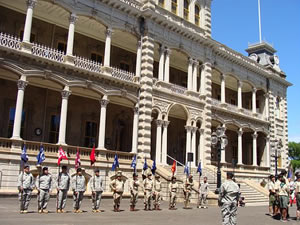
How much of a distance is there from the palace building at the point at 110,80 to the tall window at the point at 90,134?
0.08 metres

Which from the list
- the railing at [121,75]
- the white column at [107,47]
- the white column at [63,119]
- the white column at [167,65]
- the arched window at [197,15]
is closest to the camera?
the white column at [63,119]

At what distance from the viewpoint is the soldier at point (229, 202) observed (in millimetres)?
9609

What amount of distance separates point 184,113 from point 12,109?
13696 mm

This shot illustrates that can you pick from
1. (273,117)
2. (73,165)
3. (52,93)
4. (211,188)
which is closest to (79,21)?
(52,93)

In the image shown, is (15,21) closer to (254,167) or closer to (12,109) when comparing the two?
(12,109)

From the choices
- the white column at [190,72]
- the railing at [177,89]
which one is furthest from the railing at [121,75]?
the white column at [190,72]

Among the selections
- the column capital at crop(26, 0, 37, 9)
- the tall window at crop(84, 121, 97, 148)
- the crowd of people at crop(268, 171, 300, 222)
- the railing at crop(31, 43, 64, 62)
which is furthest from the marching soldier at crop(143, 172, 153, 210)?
the column capital at crop(26, 0, 37, 9)

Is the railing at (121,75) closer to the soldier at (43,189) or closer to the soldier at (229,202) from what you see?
the soldier at (43,189)

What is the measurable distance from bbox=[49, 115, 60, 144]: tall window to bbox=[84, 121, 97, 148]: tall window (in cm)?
241

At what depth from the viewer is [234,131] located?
39.1m

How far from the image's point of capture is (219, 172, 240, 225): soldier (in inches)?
378

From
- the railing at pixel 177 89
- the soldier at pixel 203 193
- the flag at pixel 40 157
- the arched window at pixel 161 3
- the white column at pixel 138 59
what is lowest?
the soldier at pixel 203 193

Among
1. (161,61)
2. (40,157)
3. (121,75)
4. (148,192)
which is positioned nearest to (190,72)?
(161,61)

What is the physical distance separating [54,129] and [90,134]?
9.94ft
